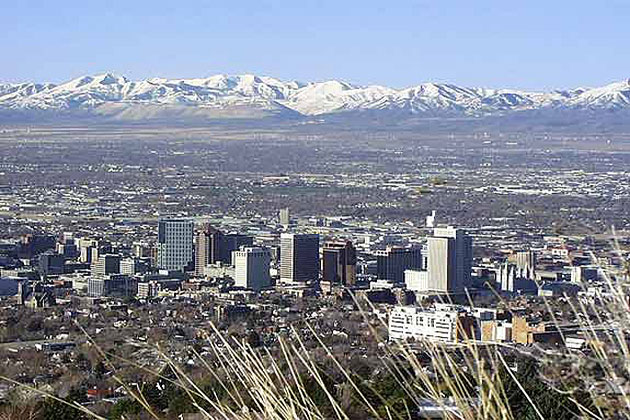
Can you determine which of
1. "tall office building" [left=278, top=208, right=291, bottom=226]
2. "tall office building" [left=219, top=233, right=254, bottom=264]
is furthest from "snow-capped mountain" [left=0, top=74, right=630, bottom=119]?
"tall office building" [left=219, top=233, right=254, bottom=264]

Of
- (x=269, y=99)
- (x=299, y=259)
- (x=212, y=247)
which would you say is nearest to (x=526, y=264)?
(x=299, y=259)

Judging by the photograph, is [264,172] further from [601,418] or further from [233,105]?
[601,418]

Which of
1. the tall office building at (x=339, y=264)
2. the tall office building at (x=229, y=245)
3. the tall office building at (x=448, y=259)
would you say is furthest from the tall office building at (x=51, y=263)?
the tall office building at (x=448, y=259)

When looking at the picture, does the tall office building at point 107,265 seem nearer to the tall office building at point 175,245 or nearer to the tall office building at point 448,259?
the tall office building at point 175,245

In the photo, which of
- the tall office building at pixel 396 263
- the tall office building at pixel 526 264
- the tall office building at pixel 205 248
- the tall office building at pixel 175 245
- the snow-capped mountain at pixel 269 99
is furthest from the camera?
the snow-capped mountain at pixel 269 99

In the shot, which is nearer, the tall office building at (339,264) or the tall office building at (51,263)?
the tall office building at (339,264)

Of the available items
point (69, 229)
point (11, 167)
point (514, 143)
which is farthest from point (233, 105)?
point (69, 229)

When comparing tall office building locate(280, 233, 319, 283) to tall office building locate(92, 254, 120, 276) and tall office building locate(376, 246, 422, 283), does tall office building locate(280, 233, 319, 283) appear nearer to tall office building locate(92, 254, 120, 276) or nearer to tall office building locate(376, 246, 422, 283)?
tall office building locate(376, 246, 422, 283)
